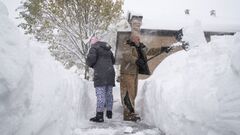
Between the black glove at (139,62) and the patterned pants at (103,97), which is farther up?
the black glove at (139,62)

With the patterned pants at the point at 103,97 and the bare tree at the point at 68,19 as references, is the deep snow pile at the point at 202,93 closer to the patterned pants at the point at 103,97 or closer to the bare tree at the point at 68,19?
the patterned pants at the point at 103,97

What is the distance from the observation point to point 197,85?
329 cm

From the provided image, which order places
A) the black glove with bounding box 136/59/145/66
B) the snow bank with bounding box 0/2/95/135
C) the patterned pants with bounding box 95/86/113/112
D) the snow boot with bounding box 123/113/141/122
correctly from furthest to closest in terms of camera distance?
the black glove with bounding box 136/59/145/66
the snow boot with bounding box 123/113/141/122
the patterned pants with bounding box 95/86/113/112
the snow bank with bounding box 0/2/95/135

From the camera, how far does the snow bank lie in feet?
6.59

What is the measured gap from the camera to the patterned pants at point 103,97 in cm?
528

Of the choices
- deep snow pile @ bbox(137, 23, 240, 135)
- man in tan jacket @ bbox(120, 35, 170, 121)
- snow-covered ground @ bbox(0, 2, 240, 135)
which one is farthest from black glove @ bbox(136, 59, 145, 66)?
deep snow pile @ bbox(137, 23, 240, 135)

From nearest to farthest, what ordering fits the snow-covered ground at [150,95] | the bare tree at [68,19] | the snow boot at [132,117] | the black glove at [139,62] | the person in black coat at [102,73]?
the snow-covered ground at [150,95] < the person in black coat at [102,73] < the snow boot at [132,117] < the black glove at [139,62] < the bare tree at [68,19]

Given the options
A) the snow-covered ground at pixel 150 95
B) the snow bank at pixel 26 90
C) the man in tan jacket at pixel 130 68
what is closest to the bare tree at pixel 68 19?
the man in tan jacket at pixel 130 68

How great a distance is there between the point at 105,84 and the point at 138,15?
35.6 ft

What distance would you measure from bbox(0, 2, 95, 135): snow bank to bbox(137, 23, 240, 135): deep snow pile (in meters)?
1.47

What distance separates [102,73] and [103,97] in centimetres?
45

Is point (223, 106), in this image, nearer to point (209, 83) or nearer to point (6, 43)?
point (209, 83)

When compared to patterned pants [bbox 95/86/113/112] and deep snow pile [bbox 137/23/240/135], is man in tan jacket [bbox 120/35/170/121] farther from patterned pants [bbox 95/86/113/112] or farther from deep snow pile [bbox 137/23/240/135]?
deep snow pile [bbox 137/23/240/135]

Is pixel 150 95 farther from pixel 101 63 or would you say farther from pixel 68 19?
pixel 68 19
